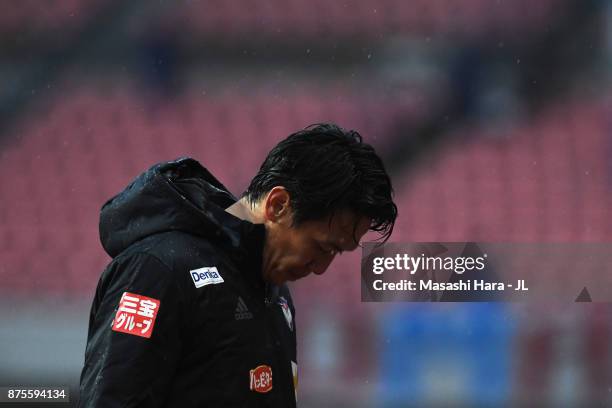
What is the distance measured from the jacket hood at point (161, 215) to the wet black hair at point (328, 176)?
9 centimetres

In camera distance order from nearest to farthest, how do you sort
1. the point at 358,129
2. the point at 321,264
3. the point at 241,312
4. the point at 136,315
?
the point at 136,315, the point at 241,312, the point at 321,264, the point at 358,129

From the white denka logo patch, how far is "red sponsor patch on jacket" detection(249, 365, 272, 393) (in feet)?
0.44

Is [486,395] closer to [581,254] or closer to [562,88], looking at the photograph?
[581,254]

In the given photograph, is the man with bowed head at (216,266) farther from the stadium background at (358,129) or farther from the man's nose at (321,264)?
the stadium background at (358,129)

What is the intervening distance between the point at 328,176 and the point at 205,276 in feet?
0.72

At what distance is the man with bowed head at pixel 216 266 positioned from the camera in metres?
1.00

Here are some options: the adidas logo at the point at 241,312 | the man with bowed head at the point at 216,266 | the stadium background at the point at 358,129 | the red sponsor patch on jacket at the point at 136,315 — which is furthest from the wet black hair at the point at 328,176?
the stadium background at the point at 358,129

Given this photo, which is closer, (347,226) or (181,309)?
(181,309)

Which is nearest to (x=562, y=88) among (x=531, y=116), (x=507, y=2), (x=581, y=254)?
(x=531, y=116)

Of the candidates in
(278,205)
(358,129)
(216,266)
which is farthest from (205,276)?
(358,129)

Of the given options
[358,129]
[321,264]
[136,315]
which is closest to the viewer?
[136,315]

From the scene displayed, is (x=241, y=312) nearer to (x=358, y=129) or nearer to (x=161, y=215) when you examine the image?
(x=161, y=215)

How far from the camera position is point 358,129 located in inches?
101

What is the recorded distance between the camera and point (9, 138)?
263 centimetres
